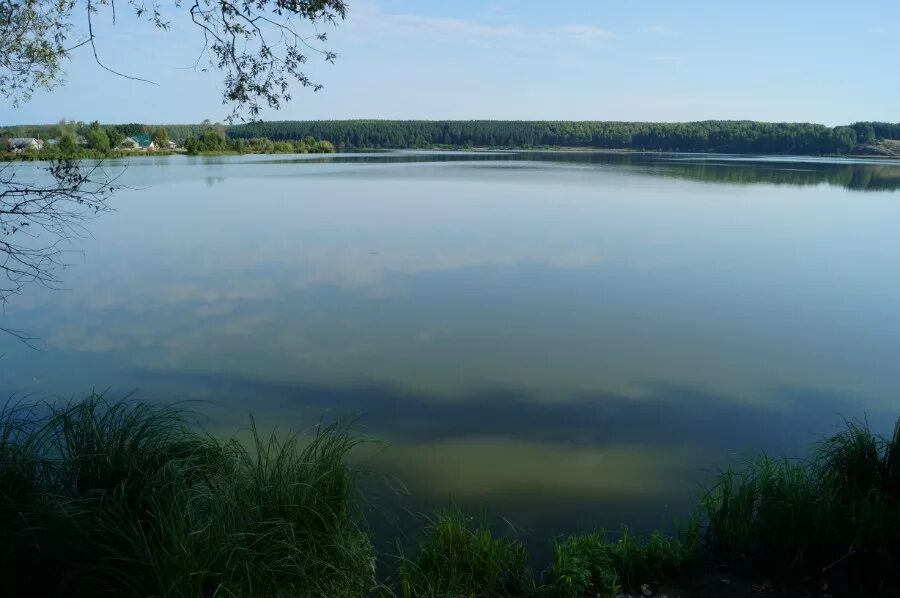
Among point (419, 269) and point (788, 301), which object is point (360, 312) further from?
point (788, 301)

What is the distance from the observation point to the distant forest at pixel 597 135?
73.2m

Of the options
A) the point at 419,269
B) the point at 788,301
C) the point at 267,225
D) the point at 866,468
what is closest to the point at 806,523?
the point at 866,468

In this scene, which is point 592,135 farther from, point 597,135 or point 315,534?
point 315,534

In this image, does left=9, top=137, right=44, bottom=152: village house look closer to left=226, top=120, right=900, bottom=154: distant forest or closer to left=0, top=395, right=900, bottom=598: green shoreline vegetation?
left=0, top=395, right=900, bottom=598: green shoreline vegetation

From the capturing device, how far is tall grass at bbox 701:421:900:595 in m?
3.43

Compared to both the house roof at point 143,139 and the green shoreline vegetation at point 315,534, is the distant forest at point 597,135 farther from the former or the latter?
the green shoreline vegetation at point 315,534

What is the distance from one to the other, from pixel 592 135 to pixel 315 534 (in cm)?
9991

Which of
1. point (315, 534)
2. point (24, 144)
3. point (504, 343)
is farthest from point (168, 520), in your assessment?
point (504, 343)

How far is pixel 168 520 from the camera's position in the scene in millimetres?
2811

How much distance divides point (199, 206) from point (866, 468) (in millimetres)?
18355

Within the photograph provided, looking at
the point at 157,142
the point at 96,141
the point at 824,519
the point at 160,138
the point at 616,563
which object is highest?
the point at 160,138

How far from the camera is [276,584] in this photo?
2748 mm

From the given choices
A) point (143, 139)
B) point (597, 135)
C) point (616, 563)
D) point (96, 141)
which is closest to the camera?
point (616, 563)

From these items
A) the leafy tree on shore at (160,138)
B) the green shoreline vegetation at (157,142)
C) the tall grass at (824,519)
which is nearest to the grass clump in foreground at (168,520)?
the tall grass at (824,519)
